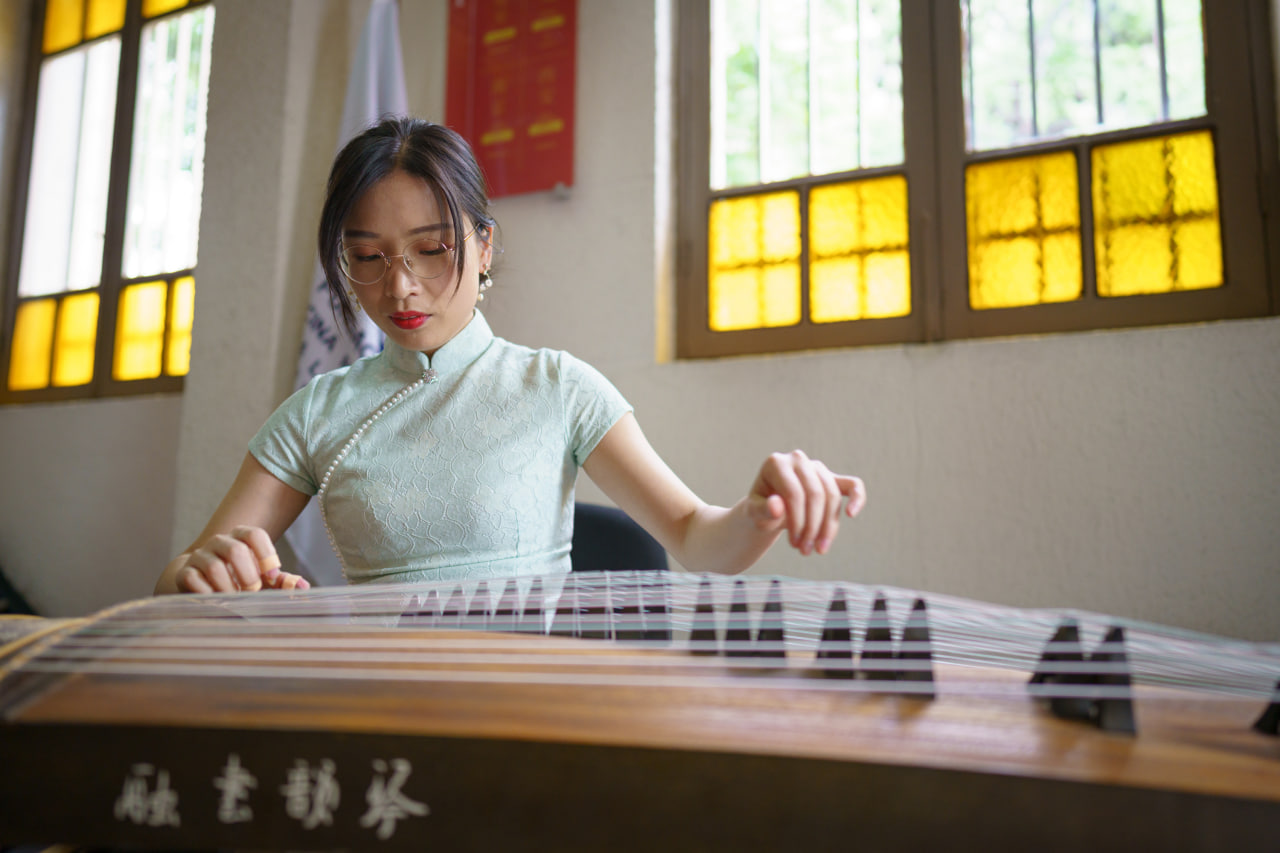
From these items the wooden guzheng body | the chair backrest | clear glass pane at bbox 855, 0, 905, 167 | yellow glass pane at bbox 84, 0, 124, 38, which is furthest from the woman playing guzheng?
yellow glass pane at bbox 84, 0, 124, 38

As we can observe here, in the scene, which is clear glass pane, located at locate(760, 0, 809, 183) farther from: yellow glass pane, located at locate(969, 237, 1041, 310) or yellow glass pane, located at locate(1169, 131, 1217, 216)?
yellow glass pane, located at locate(1169, 131, 1217, 216)

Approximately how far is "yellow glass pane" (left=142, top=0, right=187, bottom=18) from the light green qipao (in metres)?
3.12

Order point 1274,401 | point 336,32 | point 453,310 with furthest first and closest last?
point 336,32
point 1274,401
point 453,310

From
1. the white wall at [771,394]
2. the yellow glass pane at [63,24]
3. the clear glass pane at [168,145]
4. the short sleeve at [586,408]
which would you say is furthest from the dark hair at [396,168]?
the yellow glass pane at [63,24]

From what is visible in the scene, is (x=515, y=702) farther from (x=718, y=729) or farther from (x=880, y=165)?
(x=880, y=165)

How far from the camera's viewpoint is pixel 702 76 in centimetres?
260

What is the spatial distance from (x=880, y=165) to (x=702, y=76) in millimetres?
630

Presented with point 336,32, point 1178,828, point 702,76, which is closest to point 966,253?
point 702,76

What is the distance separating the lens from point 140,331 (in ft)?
11.4

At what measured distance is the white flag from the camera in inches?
101

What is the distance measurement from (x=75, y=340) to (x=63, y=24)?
1.49 m

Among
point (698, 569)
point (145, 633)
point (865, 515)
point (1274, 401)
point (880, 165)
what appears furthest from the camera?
point (880, 165)

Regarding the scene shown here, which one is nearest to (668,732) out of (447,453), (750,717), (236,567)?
(750,717)

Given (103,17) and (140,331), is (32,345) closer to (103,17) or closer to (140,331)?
(140,331)
